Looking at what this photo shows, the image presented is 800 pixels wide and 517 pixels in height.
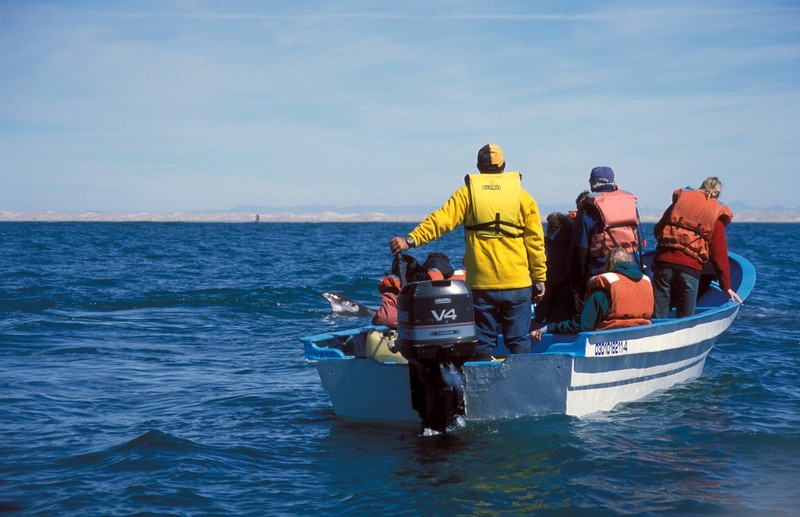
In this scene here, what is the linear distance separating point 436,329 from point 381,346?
5.98 ft

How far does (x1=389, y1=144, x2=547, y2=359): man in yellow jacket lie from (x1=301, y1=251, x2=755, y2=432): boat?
38cm

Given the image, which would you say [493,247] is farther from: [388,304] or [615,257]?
[388,304]

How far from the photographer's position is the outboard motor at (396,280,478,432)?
720 cm

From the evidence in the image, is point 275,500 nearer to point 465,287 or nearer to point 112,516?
point 112,516

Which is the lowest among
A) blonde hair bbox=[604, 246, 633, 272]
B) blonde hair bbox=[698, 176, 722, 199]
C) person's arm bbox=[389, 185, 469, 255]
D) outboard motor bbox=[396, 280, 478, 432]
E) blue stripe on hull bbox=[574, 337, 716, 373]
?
blue stripe on hull bbox=[574, 337, 716, 373]

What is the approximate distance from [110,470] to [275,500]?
5.44ft

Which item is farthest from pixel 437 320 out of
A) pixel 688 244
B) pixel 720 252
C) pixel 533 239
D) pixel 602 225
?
pixel 720 252

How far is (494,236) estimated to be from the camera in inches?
309

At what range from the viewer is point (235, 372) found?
12.0m

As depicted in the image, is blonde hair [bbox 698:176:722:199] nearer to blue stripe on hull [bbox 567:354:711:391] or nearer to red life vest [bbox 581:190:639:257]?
red life vest [bbox 581:190:639:257]

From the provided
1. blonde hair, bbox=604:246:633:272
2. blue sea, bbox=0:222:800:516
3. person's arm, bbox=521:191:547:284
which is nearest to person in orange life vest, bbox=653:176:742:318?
blue sea, bbox=0:222:800:516

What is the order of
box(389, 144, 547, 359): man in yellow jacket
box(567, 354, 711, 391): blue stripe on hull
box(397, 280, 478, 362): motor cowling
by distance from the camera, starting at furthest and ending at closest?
box(567, 354, 711, 391): blue stripe on hull, box(389, 144, 547, 359): man in yellow jacket, box(397, 280, 478, 362): motor cowling

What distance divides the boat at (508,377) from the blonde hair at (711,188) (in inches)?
56.5

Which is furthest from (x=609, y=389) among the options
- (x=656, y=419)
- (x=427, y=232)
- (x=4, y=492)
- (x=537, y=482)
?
(x=4, y=492)
